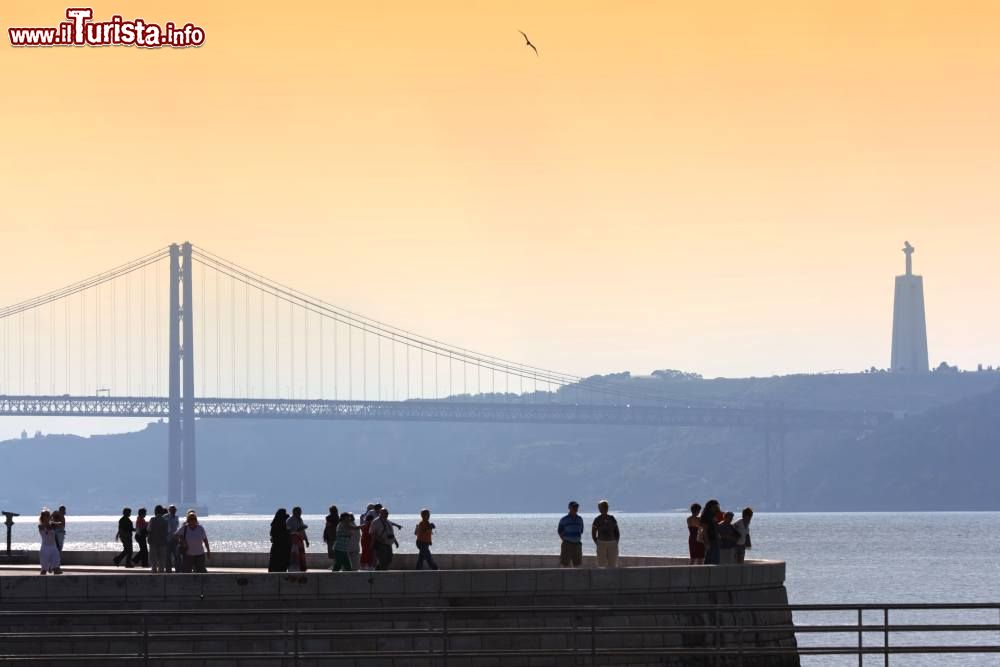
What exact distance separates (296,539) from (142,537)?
4738 millimetres

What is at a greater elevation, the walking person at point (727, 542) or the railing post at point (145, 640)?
the walking person at point (727, 542)

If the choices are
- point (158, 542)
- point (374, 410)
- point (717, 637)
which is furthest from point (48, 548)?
point (374, 410)

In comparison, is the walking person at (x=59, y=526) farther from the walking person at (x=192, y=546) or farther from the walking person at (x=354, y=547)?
the walking person at (x=354, y=547)

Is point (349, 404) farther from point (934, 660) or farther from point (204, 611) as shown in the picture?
point (204, 611)

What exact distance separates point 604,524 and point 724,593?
2.32 meters

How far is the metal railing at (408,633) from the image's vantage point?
1844cm

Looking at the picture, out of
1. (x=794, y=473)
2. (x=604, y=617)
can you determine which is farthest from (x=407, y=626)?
(x=794, y=473)

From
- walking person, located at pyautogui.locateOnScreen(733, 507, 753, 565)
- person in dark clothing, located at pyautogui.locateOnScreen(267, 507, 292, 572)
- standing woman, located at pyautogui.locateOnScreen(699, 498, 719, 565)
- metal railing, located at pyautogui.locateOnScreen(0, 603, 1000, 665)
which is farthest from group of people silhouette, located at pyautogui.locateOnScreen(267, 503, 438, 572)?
walking person, located at pyautogui.locateOnScreen(733, 507, 753, 565)

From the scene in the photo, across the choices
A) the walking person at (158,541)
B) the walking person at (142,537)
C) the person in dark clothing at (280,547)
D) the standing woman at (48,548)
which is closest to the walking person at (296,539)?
the person in dark clothing at (280,547)

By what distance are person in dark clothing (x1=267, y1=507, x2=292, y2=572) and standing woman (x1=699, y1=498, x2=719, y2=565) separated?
4.52 m

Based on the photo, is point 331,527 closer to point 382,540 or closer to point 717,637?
point 382,540

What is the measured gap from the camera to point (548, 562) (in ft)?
88.2

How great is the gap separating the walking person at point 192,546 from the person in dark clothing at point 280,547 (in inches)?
36.7

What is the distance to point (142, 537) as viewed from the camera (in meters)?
28.2
